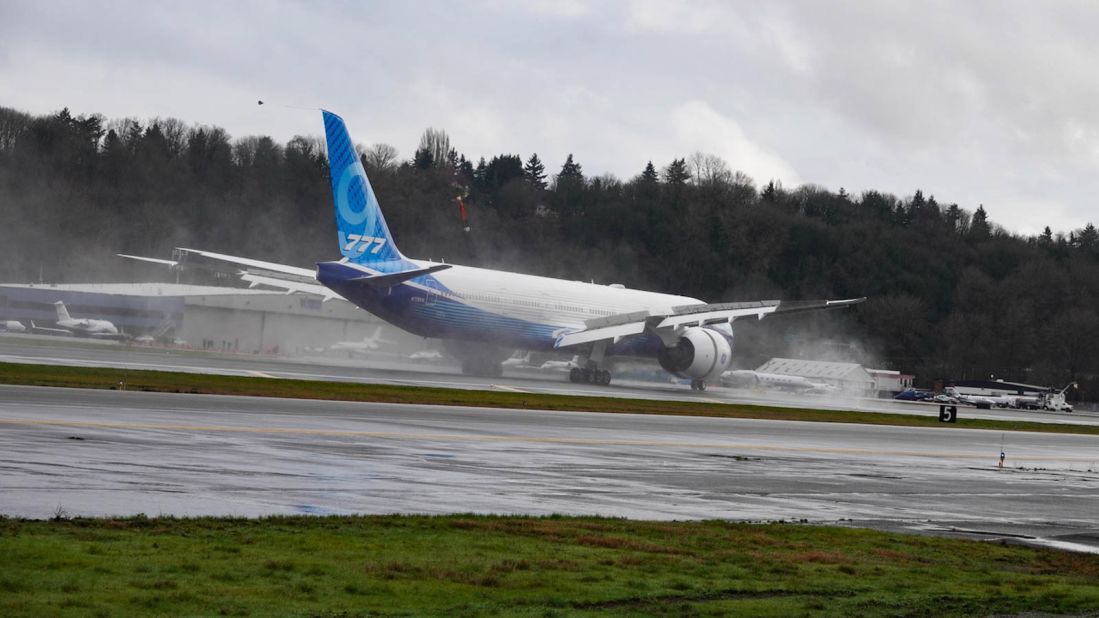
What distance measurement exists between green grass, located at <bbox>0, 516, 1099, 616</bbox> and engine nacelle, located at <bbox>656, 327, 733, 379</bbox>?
52338mm

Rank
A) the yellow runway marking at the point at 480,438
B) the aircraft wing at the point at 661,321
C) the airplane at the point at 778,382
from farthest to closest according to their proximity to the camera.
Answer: the airplane at the point at 778,382, the aircraft wing at the point at 661,321, the yellow runway marking at the point at 480,438

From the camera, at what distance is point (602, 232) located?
140 m

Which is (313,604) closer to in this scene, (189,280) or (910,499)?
(910,499)

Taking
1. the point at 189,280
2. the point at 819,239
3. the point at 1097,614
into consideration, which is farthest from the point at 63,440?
the point at 819,239

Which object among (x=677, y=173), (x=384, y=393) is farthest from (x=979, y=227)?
(x=384, y=393)

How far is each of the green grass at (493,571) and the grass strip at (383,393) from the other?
81.7ft

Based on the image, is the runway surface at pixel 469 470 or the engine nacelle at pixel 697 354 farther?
the engine nacelle at pixel 697 354

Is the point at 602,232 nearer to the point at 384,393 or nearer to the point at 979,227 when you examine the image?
the point at 979,227

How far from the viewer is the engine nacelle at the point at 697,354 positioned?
67438 millimetres

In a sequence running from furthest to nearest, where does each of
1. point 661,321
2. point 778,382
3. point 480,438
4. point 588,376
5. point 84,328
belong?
point 778,382, point 84,328, point 661,321, point 588,376, point 480,438

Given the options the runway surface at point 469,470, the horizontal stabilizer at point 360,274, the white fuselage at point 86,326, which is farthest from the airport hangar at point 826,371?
the runway surface at point 469,470

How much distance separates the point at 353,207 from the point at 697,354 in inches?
754

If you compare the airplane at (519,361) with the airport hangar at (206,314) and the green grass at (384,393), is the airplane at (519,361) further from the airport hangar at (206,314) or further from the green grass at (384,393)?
the green grass at (384,393)

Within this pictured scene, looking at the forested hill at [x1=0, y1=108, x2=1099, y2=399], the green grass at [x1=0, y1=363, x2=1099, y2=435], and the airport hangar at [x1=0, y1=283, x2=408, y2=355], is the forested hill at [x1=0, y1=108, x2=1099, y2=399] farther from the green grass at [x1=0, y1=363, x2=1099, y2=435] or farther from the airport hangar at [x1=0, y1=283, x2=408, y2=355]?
the green grass at [x1=0, y1=363, x2=1099, y2=435]
